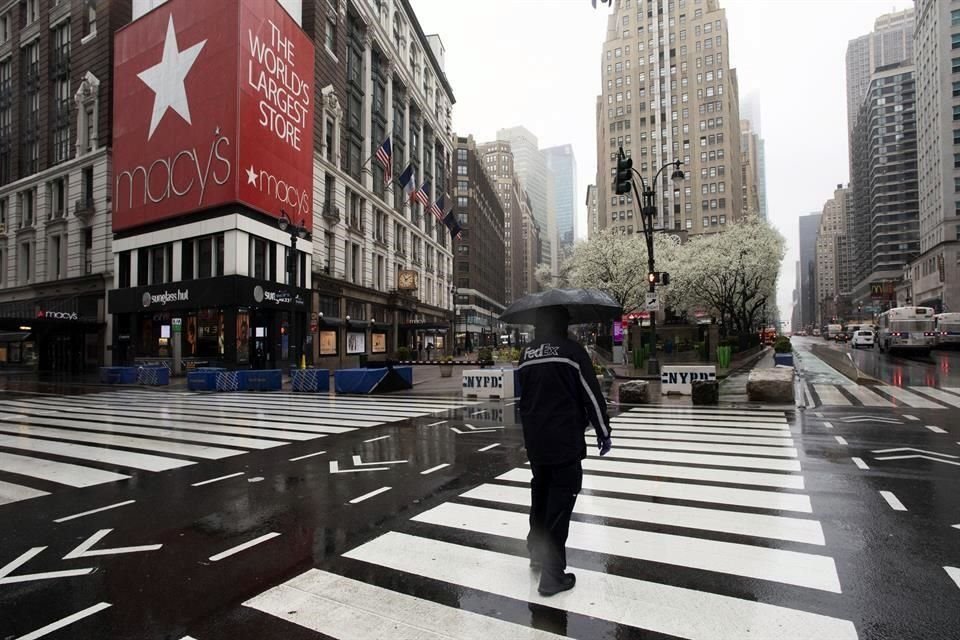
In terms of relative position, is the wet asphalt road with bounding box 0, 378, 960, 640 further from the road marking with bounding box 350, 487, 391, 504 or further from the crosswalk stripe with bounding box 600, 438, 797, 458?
the crosswalk stripe with bounding box 600, 438, 797, 458

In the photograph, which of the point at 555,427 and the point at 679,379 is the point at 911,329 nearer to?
the point at 679,379

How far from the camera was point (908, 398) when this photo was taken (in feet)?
48.1

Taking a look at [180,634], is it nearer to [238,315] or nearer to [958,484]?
[958,484]

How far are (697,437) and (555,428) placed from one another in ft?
22.7

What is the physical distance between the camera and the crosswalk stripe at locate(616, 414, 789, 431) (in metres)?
10.7

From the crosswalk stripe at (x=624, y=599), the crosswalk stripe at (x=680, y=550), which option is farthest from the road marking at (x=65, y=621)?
the crosswalk stripe at (x=680, y=550)

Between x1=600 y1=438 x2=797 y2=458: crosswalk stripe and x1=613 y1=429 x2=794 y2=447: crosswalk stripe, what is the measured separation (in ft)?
0.98

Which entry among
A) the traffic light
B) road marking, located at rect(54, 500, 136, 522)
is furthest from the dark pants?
the traffic light

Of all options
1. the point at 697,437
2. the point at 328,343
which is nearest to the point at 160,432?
the point at 697,437

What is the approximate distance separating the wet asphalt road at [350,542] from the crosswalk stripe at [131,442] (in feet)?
2.38

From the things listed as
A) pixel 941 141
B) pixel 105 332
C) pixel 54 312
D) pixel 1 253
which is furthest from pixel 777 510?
pixel 941 141

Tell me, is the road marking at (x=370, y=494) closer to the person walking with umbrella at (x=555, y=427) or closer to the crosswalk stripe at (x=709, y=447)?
the person walking with umbrella at (x=555, y=427)

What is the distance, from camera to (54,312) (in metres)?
32.8

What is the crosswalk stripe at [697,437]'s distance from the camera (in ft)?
29.6
